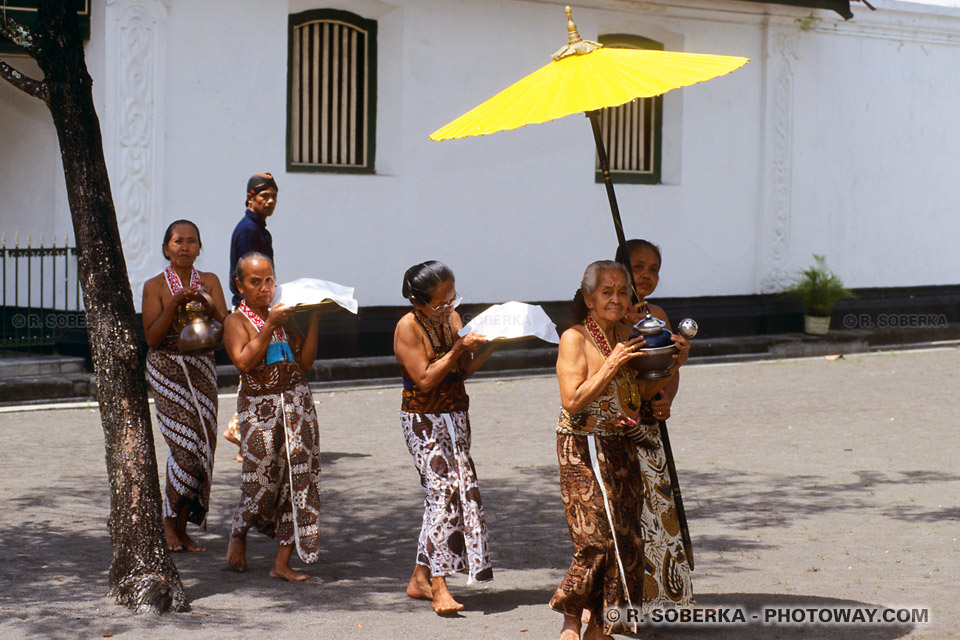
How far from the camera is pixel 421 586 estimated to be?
6039mm

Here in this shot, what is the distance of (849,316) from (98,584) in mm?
14332

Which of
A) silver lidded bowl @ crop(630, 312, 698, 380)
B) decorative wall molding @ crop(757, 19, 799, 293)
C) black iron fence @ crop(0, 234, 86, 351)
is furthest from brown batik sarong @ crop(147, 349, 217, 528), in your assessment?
decorative wall molding @ crop(757, 19, 799, 293)

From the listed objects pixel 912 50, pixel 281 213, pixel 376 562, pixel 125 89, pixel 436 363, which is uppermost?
pixel 912 50

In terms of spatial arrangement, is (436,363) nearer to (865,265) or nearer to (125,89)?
(125,89)

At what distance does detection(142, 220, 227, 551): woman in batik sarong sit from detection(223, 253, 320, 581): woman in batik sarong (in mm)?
517

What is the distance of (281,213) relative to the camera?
13.8 meters

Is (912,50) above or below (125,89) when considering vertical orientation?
above

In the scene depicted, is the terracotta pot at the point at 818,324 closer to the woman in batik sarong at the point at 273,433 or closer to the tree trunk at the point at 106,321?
the woman in batik sarong at the point at 273,433

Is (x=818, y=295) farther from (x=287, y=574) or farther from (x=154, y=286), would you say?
(x=287, y=574)

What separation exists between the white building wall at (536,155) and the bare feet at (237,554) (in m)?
6.78

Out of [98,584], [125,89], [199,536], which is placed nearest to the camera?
[98,584]

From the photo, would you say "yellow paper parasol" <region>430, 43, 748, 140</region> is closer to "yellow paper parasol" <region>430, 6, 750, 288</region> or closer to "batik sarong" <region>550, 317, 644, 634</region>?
"yellow paper parasol" <region>430, 6, 750, 288</region>

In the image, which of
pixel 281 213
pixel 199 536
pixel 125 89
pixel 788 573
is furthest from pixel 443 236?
pixel 788 573

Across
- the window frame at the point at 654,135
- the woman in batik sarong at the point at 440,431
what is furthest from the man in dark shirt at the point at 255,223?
the window frame at the point at 654,135
